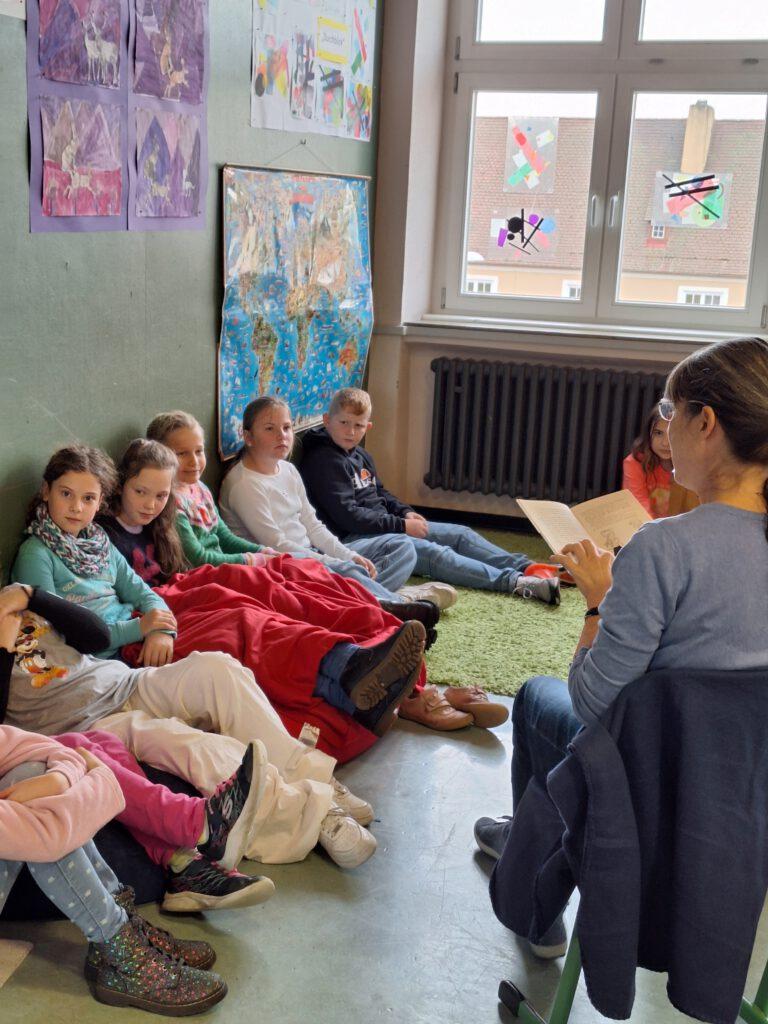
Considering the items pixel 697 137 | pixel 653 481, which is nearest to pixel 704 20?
pixel 697 137

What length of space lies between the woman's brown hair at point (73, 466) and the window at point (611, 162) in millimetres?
2768

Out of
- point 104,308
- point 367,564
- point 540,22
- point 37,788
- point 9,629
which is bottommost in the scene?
point 367,564

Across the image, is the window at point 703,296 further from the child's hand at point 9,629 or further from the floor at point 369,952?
the child's hand at point 9,629

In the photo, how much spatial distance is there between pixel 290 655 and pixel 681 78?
3.23 m

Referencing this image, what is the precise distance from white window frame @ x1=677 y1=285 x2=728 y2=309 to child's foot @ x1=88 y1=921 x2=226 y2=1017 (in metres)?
3.71

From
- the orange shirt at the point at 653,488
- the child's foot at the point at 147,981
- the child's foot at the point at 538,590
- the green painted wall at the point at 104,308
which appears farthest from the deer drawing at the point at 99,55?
the orange shirt at the point at 653,488

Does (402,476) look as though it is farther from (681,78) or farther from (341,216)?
(681,78)

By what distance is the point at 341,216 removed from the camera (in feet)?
13.2

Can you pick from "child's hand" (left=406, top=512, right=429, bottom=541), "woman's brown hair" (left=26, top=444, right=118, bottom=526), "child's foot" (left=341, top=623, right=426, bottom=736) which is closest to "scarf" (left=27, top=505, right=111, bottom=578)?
"woman's brown hair" (left=26, top=444, right=118, bottom=526)

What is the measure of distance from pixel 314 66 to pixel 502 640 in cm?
206

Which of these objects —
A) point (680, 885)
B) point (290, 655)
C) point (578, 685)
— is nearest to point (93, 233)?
point (290, 655)

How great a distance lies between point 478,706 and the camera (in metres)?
2.69

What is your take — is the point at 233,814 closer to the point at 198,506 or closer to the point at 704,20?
the point at 198,506

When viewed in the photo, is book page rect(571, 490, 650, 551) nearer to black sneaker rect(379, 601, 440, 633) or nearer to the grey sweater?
the grey sweater
